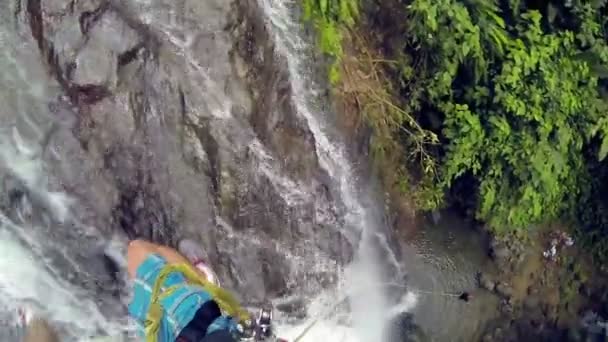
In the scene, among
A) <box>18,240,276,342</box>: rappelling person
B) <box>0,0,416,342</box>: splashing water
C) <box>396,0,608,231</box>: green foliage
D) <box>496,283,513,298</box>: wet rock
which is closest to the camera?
<box>18,240,276,342</box>: rappelling person

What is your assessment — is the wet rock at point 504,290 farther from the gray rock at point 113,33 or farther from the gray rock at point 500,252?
the gray rock at point 113,33

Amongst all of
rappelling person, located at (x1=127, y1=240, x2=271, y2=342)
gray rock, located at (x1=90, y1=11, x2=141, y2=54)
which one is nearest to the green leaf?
rappelling person, located at (x1=127, y1=240, x2=271, y2=342)

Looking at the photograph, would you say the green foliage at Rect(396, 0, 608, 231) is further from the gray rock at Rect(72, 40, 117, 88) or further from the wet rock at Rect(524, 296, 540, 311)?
the gray rock at Rect(72, 40, 117, 88)

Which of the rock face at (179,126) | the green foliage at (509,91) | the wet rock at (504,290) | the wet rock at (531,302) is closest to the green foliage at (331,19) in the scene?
the rock face at (179,126)

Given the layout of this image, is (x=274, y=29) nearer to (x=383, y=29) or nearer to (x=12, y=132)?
(x=383, y=29)

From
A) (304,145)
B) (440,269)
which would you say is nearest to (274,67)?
(304,145)

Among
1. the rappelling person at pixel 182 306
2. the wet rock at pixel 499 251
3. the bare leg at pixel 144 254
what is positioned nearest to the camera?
the rappelling person at pixel 182 306

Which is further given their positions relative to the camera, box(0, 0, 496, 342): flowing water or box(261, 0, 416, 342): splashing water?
box(261, 0, 416, 342): splashing water
